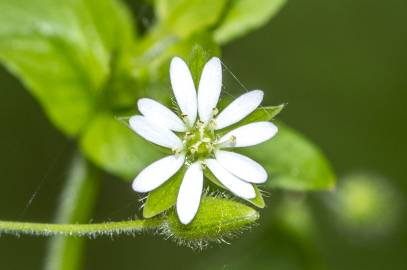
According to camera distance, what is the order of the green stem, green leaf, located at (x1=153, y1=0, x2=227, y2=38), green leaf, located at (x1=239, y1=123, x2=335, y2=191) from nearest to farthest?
the green stem
green leaf, located at (x1=239, y1=123, x2=335, y2=191)
green leaf, located at (x1=153, y1=0, x2=227, y2=38)

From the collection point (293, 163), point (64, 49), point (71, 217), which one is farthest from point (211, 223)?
point (64, 49)

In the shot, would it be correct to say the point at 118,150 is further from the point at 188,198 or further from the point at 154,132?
the point at 188,198

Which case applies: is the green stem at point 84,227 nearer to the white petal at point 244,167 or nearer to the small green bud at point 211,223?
the small green bud at point 211,223

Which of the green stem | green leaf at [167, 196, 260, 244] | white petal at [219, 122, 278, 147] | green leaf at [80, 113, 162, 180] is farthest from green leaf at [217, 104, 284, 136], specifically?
green leaf at [80, 113, 162, 180]

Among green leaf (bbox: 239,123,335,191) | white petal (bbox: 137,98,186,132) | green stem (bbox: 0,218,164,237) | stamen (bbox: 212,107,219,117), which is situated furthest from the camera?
green leaf (bbox: 239,123,335,191)

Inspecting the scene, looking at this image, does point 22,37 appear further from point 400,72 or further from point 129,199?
point 400,72

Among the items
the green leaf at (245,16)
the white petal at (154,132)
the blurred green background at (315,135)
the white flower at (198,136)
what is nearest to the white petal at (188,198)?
the white flower at (198,136)

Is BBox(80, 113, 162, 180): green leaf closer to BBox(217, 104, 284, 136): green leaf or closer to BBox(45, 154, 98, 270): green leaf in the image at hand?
BBox(45, 154, 98, 270): green leaf
